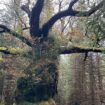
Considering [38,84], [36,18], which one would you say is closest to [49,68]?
[38,84]

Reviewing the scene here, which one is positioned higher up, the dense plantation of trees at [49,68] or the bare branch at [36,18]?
the bare branch at [36,18]

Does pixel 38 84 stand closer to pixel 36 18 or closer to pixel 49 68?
pixel 49 68

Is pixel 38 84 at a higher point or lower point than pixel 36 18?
lower

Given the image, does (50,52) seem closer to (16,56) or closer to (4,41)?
(16,56)

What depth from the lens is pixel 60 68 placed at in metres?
17.1

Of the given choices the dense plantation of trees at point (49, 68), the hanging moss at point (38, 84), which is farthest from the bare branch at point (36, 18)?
the hanging moss at point (38, 84)

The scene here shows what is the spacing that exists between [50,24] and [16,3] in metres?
3.61

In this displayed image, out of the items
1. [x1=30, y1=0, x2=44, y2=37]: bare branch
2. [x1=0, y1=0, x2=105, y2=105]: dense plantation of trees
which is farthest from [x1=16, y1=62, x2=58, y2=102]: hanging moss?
[x1=30, y1=0, x2=44, y2=37]: bare branch

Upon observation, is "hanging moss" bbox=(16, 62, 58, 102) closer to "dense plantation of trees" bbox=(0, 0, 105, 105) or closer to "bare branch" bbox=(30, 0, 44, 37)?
"dense plantation of trees" bbox=(0, 0, 105, 105)

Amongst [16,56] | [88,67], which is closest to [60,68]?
[88,67]

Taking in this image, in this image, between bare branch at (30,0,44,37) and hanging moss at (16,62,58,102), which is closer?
hanging moss at (16,62,58,102)

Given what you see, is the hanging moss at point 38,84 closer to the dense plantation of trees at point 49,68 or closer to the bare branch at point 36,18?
the dense plantation of trees at point 49,68

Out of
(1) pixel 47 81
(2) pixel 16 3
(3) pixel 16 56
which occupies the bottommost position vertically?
(1) pixel 47 81

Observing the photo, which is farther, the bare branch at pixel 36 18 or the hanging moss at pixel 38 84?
the bare branch at pixel 36 18
